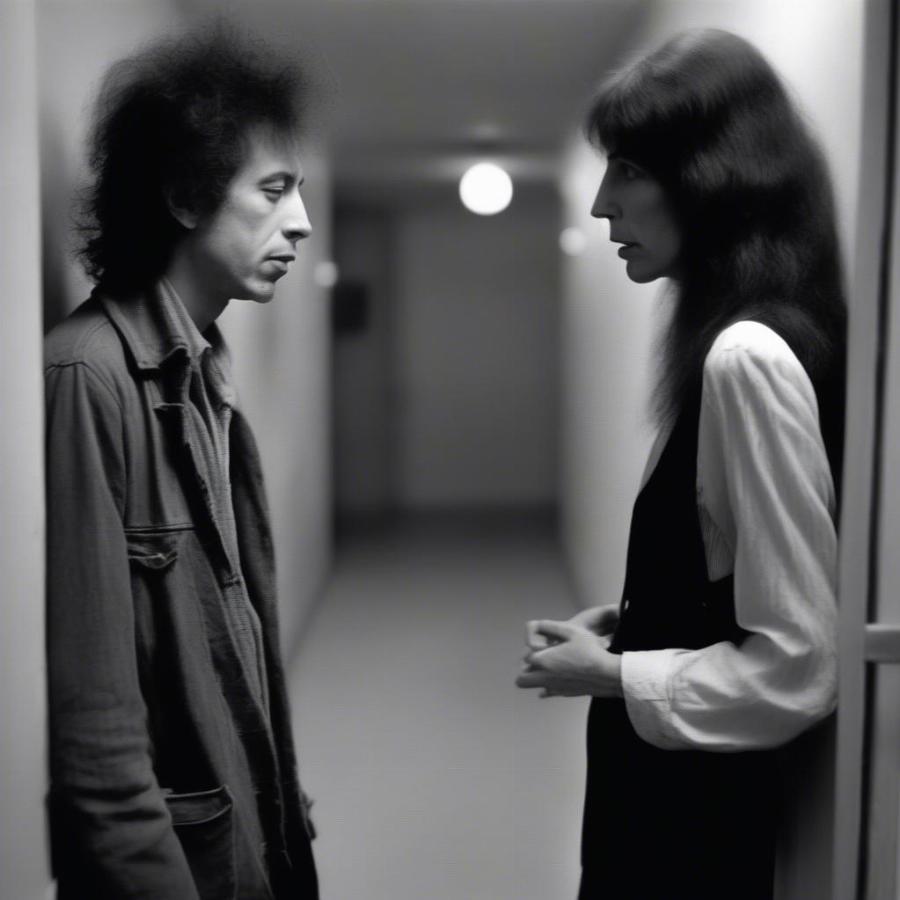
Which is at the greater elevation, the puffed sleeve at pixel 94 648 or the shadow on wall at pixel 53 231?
the shadow on wall at pixel 53 231

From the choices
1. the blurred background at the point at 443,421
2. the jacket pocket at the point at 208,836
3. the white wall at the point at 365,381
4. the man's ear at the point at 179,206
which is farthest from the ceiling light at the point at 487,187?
the jacket pocket at the point at 208,836

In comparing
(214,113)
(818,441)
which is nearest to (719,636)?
(818,441)

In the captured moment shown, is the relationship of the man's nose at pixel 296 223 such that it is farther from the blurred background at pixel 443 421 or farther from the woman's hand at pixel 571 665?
the woman's hand at pixel 571 665

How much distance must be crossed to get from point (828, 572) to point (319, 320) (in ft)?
2.33

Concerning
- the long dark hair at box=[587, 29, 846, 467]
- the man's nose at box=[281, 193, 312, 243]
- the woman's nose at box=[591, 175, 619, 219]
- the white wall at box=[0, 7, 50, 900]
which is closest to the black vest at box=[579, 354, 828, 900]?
the long dark hair at box=[587, 29, 846, 467]

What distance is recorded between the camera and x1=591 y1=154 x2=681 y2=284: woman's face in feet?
3.51

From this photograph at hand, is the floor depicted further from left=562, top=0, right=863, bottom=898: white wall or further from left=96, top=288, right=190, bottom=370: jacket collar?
left=96, top=288, right=190, bottom=370: jacket collar

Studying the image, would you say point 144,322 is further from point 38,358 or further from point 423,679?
point 423,679

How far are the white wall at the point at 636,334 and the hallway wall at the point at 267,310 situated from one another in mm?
333

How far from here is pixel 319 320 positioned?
130 cm

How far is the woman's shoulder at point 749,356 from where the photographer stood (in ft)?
2.96

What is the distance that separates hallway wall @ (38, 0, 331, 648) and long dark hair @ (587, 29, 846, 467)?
0.45 meters

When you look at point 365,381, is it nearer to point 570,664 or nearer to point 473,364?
point 473,364

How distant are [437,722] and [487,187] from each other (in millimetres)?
727
